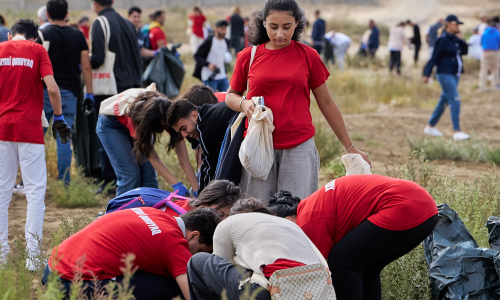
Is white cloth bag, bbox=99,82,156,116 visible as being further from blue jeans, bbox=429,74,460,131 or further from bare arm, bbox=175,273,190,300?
blue jeans, bbox=429,74,460,131

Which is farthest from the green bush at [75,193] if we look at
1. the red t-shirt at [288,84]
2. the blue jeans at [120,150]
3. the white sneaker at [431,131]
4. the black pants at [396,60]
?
the black pants at [396,60]

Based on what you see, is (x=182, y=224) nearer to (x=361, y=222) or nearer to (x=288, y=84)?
(x=361, y=222)

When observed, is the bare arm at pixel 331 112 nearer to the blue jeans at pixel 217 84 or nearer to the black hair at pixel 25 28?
the black hair at pixel 25 28

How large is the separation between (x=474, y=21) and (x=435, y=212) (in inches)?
1380

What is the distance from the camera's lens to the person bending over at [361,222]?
2.57 m

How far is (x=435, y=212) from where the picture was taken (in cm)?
265

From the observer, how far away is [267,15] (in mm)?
3217

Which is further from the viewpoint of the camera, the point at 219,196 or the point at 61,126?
the point at 61,126

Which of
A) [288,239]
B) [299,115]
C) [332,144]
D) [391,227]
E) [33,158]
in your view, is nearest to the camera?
[288,239]

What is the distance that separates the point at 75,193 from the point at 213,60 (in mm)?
3518

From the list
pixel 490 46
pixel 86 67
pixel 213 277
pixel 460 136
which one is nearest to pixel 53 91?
pixel 86 67

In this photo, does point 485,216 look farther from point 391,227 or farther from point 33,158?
point 33,158

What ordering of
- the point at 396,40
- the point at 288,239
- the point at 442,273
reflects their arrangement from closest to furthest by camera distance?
the point at 288,239 < the point at 442,273 < the point at 396,40

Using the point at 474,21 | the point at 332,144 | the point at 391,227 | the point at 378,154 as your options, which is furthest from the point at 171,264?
the point at 474,21
